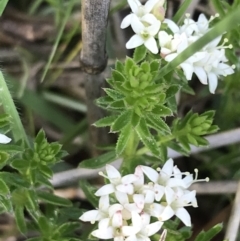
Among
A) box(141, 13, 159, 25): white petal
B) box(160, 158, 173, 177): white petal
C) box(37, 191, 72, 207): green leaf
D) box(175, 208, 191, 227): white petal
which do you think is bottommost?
box(37, 191, 72, 207): green leaf

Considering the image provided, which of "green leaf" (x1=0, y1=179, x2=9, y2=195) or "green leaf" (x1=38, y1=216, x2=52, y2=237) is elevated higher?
"green leaf" (x1=0, y1=179, x2=9, y2=195)

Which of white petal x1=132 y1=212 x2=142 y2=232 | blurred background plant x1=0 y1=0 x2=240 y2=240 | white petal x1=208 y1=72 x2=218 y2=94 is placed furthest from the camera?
blurred background plant x1=0 y1=0 x2=240 y2=240

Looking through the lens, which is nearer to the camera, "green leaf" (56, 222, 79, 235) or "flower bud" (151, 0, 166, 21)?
"flower bud" (151, 0, 166, 21)

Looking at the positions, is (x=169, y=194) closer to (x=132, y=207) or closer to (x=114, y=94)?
(x=132, y=207)

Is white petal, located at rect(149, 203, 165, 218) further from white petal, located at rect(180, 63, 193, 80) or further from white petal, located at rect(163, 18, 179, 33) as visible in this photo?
white petal, located at rect(163, 18, 179, 33)

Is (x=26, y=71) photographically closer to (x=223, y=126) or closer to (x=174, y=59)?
(x=223, y=126)

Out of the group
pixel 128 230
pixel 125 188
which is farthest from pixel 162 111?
pixel 128 230

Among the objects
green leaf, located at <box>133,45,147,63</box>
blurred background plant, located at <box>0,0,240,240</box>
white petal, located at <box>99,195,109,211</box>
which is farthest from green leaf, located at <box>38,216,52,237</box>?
green leaf, located at <box>133,45,147,63</box>
